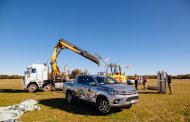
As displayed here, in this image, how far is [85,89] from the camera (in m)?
12.9

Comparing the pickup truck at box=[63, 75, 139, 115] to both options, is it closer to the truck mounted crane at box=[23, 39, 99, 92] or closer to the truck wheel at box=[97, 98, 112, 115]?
the truck wheel at box=[97, 98, 112, 115]

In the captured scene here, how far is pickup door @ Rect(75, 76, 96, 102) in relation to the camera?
12.2 meters

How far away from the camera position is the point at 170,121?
379 inches

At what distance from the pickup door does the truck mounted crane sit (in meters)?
12.7

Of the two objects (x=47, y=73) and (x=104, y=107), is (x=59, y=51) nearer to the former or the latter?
(x=47, y=73)

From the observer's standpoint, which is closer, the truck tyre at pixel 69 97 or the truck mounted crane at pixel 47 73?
the truck tyre at pixel 69 97

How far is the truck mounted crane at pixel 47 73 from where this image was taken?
83.1ft

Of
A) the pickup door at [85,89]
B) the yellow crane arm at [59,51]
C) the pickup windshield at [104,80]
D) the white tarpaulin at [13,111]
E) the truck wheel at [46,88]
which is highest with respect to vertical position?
the yellow crane arm at [59,51]

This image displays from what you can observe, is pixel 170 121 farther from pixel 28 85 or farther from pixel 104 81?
pixel 28 85

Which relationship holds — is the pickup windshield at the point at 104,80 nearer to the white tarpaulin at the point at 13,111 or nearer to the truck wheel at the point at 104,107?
the truck wheel at the point at 104,107

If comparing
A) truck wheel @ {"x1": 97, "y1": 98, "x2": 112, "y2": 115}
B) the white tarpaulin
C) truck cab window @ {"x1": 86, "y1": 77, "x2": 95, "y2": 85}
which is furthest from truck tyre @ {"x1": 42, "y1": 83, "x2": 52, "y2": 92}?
truck wheel @ {"x1": 97, "y1": 98, "x2": 112, "y2": 115}

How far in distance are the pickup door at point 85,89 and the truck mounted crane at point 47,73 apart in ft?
41.8

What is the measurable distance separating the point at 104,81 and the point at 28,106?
4.80 meters

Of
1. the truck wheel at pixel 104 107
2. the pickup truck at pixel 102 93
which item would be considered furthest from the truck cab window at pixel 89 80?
the truck wheel at pixel 104 107
